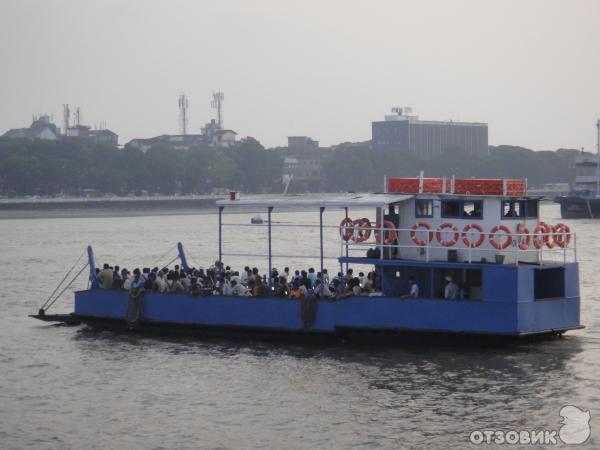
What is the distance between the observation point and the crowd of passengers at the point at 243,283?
105 feet

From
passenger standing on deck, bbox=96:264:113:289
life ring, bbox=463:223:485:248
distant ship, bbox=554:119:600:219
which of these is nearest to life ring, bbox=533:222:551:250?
life ring, bbox=463:223:485:248

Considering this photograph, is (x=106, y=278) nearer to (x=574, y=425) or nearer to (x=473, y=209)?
(x=473, y=209)

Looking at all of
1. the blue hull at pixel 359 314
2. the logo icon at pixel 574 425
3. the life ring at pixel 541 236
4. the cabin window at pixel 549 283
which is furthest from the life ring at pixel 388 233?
the logo icon at pixel 574 425

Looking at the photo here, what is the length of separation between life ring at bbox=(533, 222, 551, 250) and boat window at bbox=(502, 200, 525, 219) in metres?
0.57

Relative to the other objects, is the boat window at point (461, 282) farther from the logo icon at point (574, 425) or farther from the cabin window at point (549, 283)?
the logo icon at point (574, 425)

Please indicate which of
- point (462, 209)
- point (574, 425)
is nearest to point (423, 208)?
point (462, 209)

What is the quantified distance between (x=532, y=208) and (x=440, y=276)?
9.99 feet

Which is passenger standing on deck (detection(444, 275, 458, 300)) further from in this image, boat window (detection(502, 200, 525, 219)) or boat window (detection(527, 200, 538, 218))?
boat window (detection(527, 200, 538, 218))

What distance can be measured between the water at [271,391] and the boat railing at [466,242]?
2.47 m

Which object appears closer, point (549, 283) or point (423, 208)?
point (549, 283)

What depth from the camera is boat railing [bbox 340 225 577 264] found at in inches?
1196

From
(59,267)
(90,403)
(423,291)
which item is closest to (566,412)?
(423,291)

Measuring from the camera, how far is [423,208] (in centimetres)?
3206

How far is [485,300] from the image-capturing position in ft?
96.9
